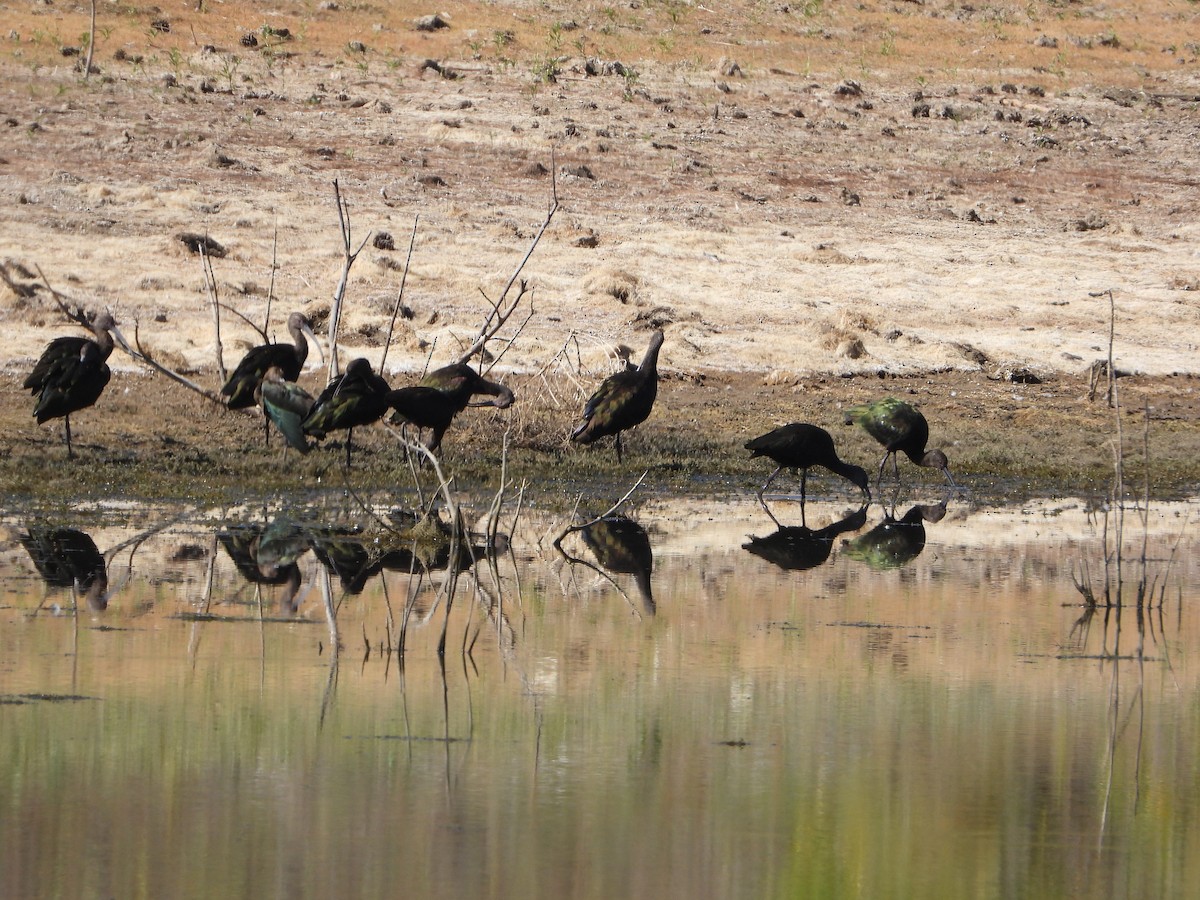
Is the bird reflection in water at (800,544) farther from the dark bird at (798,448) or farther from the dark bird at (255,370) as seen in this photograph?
the dark bird at (255,370)

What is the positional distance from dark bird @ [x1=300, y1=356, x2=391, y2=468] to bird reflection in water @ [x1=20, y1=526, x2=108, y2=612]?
7.93 feet

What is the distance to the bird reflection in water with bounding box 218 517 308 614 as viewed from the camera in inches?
374

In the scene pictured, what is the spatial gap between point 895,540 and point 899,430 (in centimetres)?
255

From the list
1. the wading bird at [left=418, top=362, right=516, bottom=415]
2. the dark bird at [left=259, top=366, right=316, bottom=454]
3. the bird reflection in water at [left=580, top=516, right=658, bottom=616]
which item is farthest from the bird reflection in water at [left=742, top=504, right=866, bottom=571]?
the dark bird at [left=259, top=366, right=316, bottom=454]

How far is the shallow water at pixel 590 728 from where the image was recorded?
5.38 metres

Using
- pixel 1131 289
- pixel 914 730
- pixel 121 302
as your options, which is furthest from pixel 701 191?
pixel 914 730

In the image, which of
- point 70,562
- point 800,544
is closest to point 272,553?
point 70,562

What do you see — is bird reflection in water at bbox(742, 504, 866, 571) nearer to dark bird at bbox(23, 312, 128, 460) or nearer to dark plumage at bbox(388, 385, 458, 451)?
dark plumage at bbox(388, 385, 458, 451)

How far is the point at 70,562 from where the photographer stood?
32.5ft

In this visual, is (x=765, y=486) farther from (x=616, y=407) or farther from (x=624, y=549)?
(x=624, y=549)

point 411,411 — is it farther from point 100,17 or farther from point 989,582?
point 100,17

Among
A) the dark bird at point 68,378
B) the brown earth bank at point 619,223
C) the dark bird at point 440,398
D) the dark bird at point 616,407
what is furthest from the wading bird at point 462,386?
the dark bird at point 68,378

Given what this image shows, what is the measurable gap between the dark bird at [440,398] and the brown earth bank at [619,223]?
1.30 ft

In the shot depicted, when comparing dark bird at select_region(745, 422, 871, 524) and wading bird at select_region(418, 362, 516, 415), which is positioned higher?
wading bird at select_region(418, 362, 516, 415)
